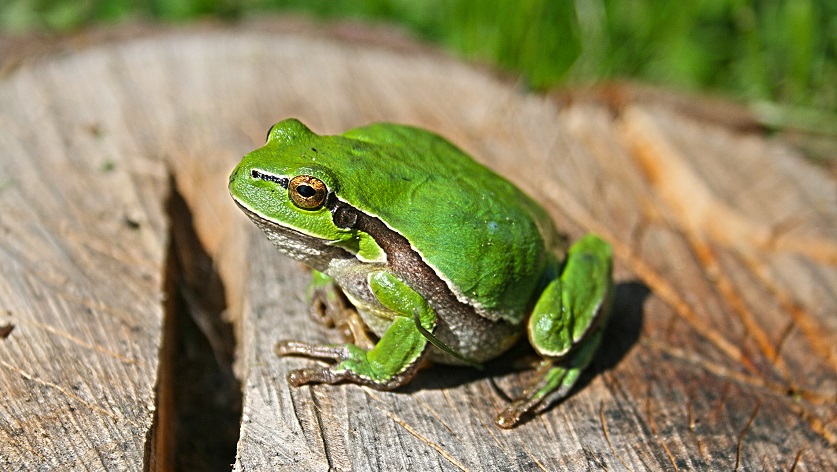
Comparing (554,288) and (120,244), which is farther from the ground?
(554,288)

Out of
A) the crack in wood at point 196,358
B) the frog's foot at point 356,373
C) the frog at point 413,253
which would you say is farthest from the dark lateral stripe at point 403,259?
the crack in wood at point 196,358

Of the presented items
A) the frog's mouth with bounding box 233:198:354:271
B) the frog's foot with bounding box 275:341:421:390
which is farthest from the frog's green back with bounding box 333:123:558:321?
the frog's foot with bounding box 275:341:421:390

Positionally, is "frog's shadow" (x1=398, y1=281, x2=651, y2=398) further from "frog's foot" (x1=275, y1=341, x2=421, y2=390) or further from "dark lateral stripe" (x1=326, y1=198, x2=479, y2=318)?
"dark lateral stripe" (x1=326, y1=198, x2=479, y2=318)

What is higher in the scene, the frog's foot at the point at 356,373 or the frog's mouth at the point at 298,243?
the frog's mouth at the point at 298,243

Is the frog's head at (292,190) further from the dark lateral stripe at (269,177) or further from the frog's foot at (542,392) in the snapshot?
the frog's foot at (542,392)

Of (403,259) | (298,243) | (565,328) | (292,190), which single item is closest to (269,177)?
(292,190)

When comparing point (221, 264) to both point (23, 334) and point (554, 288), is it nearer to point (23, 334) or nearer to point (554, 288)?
point (23, 334)

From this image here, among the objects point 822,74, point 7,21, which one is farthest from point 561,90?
point 7,21
